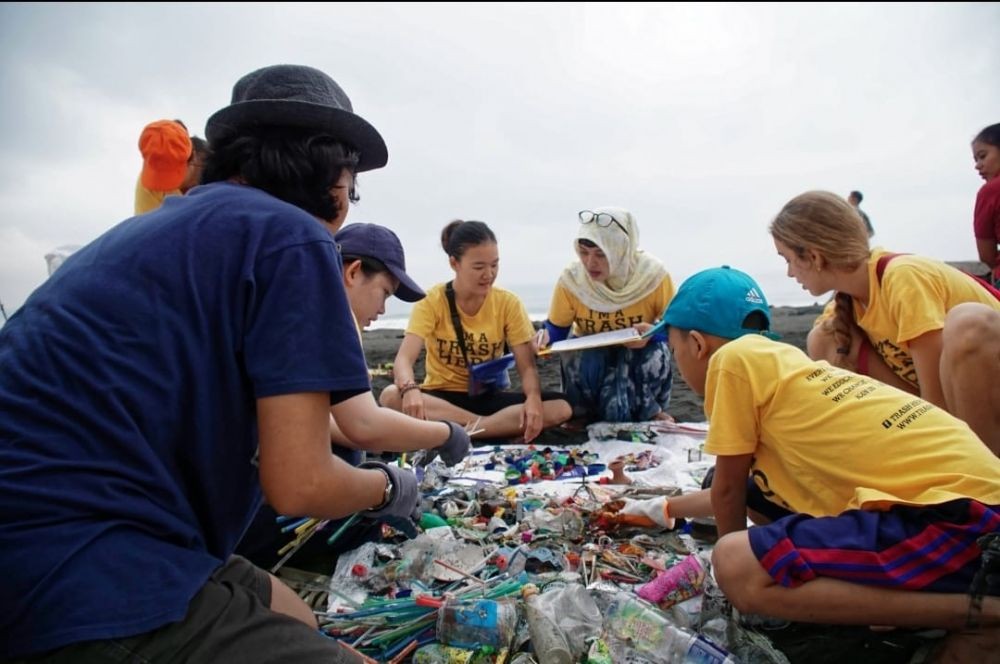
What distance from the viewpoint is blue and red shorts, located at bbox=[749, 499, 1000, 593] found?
1.35 m

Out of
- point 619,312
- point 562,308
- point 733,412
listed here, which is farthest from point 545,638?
point 562,308

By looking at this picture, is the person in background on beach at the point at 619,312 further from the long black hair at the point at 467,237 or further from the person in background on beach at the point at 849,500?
the person in background on beach at the point at 849,500

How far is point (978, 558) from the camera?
1.35m

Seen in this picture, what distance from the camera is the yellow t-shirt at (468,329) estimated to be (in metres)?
4.10

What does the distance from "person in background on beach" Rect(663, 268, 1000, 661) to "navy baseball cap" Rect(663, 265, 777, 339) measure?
191 millimetres

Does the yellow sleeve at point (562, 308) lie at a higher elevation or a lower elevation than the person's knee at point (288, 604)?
higher

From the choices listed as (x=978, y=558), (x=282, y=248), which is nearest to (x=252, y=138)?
(x=282, y=248)

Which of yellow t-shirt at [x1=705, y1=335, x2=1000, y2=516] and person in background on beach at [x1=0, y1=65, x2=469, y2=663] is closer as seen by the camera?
person in background on beach at [x1=0, y1=65, x2=469, y2=663]

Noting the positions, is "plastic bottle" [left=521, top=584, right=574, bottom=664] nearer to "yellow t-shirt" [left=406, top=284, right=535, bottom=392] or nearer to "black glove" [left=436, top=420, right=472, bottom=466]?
"black glove" [left=436, top=420, right=472, bottom=466]

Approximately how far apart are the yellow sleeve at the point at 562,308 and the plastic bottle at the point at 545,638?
2876mm

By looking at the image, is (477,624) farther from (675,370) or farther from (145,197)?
(675,370)

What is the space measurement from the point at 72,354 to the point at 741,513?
1.77m

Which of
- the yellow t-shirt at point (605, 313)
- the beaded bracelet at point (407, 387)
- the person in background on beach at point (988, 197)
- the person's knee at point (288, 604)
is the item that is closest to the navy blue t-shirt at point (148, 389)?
the person's knee at point (288, 604)

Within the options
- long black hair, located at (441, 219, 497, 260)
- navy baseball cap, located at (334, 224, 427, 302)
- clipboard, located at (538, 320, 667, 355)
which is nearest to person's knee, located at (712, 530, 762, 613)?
Result: navy baseball cap, located at (334, 224, 427, 302)
